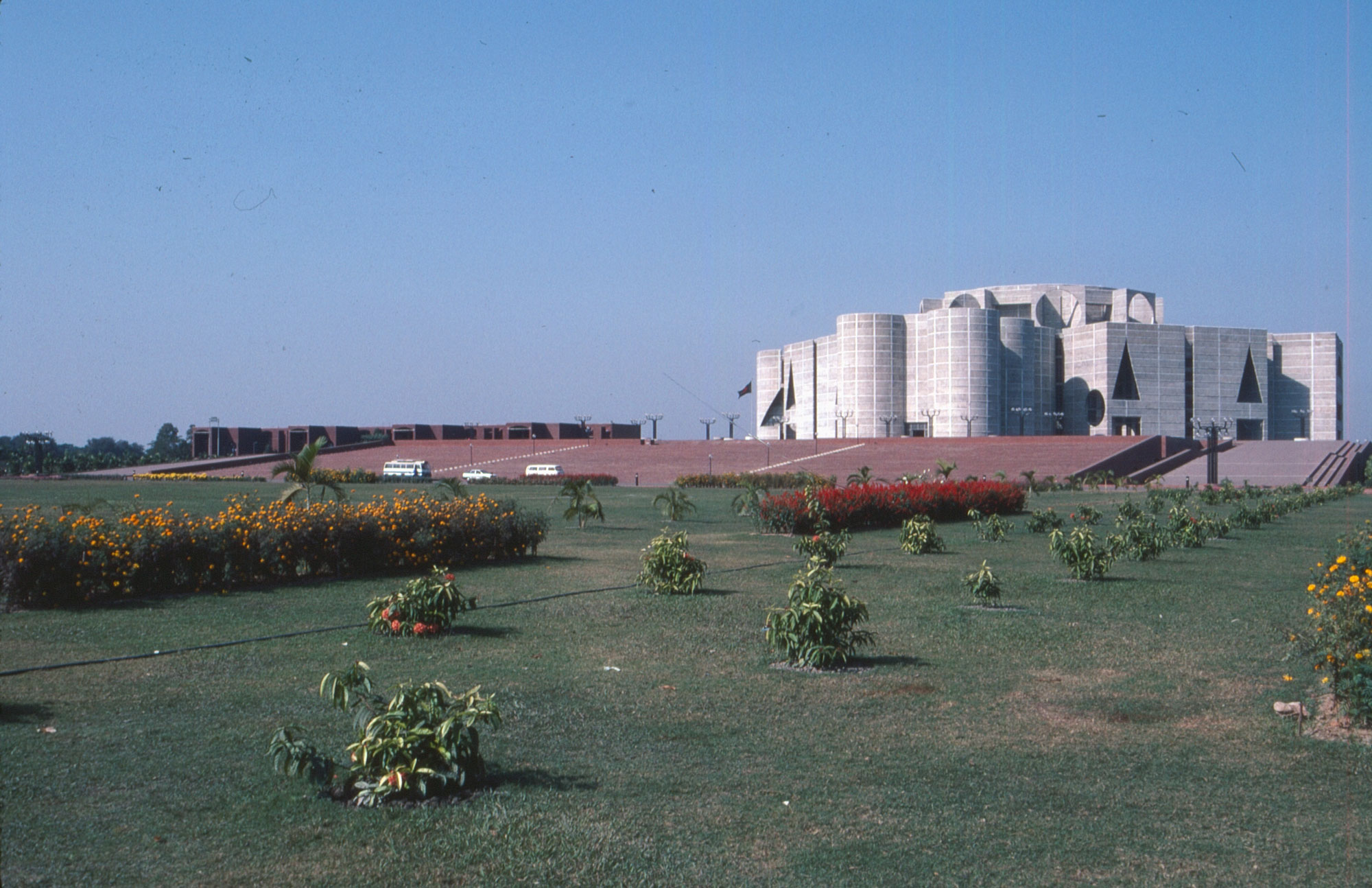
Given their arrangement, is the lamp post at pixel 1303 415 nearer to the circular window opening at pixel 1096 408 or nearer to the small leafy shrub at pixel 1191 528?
the circular window opening at pixel 1096 408

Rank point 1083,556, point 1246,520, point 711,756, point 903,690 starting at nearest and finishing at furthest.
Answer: point 711,756 < point 903,690 < point 1083,556 < point 1246,520

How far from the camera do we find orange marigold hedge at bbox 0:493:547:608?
30.2 ft

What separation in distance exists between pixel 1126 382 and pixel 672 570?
6708 centimetres

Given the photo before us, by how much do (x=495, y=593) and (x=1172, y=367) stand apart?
6786 centimetres

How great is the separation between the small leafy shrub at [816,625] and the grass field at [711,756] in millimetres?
229

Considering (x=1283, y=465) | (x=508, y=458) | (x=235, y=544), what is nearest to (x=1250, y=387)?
(x=1283, y=465)

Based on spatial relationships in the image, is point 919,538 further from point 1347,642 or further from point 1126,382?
point 1126,382

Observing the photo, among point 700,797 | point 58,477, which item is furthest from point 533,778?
point 58,477

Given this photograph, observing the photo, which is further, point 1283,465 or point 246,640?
point 1283,465

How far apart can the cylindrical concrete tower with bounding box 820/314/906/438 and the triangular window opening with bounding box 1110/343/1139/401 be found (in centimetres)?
1354

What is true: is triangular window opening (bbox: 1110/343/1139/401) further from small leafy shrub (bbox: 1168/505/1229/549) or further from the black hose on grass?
the black hose on grass

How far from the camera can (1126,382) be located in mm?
70562

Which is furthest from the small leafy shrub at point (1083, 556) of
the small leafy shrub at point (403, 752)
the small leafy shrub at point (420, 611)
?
the small leafy shrub at point (403, 752)

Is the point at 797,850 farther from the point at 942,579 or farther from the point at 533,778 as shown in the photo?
the point at 942,579
